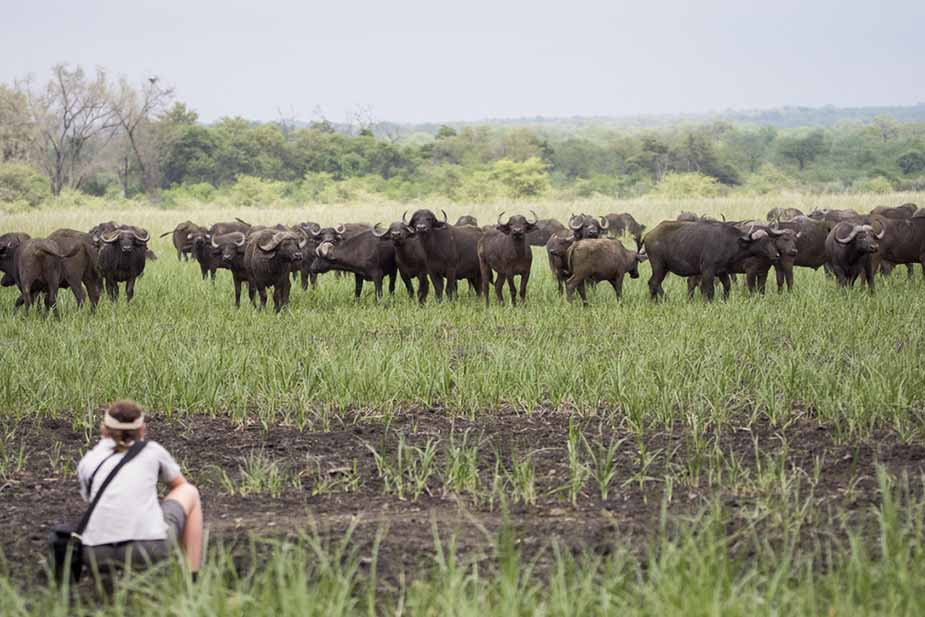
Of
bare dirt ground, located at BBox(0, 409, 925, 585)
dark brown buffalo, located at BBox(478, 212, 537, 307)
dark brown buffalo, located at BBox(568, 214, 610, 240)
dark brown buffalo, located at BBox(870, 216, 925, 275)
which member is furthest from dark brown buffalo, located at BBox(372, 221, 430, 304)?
bare dirt ground, located at BBox(0, 409, 925, 585)

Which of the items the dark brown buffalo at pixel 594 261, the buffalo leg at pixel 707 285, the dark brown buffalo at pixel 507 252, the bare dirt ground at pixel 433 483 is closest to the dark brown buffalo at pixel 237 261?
the dark brown buffalo at pixel 507 252

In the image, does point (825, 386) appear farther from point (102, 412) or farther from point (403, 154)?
point (403, 154)

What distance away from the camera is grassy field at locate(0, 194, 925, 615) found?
4.38 metres

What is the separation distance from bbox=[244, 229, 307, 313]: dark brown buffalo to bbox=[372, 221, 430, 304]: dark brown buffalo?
1.41 meters

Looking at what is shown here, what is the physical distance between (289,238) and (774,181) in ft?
206

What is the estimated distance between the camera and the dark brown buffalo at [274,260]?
15.5m

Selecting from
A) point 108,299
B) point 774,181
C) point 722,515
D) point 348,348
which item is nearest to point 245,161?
point 774,181

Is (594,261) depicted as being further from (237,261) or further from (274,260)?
(237,261)

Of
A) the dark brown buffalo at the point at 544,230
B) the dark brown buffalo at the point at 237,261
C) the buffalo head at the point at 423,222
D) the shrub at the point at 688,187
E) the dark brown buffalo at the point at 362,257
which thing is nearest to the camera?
the buffalo head at the point at 423,222

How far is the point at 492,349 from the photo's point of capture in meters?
10.6

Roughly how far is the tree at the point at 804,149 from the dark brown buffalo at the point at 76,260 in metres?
82.9

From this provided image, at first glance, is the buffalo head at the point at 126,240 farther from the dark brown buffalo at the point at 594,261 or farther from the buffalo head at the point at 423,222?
the dark brown buffalo at the point at 594,261

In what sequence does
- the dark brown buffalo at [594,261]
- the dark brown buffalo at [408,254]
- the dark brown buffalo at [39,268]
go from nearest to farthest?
the dark brown buffalo at [39,268] < the dark brown buffalo at [594,261] < the dark brown buffalo at [408,254]

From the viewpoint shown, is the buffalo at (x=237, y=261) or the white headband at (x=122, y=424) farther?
the buffalo at (x=237, y=261)
